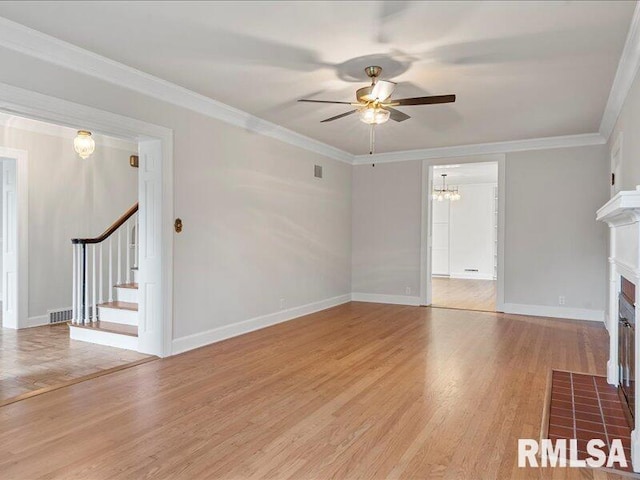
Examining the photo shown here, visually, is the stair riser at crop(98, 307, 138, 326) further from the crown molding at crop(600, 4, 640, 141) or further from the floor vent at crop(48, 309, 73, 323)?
the crown molding at crop(600, 4, 640, 141)

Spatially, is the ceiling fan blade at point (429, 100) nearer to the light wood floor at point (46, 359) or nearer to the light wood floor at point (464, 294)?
the light wood floor at point (46, 359)

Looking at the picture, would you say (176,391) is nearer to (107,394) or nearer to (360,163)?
(107,394)

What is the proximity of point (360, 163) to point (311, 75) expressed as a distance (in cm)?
412

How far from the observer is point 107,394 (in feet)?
10.6

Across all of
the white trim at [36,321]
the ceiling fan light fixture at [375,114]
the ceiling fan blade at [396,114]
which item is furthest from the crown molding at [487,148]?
the white trim at [36,321]

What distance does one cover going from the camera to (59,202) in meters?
5.95

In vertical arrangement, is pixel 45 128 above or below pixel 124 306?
above

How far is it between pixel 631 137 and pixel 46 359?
574cm

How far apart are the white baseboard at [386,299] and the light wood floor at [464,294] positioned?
375 mm

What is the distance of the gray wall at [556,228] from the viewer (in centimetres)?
617

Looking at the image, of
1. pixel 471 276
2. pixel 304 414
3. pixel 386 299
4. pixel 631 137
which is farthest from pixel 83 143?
pixel 471 276

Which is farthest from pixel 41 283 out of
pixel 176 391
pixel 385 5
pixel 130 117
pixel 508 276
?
pixel 508 276

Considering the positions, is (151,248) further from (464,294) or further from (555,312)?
(464,294)

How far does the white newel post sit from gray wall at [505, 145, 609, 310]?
2.93 meters
